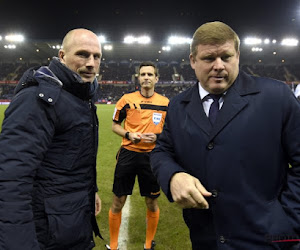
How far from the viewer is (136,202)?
4.65 meters

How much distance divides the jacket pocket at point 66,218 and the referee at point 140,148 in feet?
5.44

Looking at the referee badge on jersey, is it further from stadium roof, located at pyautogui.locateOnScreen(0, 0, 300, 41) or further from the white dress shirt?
stadium roof, located at pyautogui.locateOnScreen(0, 0, 300, 41)

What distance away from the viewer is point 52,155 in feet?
5.09

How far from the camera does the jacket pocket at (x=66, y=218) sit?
1498mm

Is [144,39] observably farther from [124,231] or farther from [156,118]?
[124,231]

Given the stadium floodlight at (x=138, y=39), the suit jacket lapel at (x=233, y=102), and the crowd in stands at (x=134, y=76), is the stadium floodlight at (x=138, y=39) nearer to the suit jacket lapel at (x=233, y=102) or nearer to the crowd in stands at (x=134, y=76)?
the crowd in stands at (x=134, y=76)

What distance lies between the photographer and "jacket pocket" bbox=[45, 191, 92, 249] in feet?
4.91

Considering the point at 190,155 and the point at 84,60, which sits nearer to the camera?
the point at 190,155

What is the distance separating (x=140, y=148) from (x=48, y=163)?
6.57 ft

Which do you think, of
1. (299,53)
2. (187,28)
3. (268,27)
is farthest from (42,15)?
(299,53)

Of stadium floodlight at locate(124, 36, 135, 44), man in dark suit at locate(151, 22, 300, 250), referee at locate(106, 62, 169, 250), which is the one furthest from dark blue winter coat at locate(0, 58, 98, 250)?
stadium floodlight at locate(124, 36, 135, 44)

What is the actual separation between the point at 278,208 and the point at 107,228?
3041mm

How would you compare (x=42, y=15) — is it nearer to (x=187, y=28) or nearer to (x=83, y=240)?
(x=187, y=28)

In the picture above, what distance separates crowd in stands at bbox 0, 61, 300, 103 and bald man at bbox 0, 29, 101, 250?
42645mm
